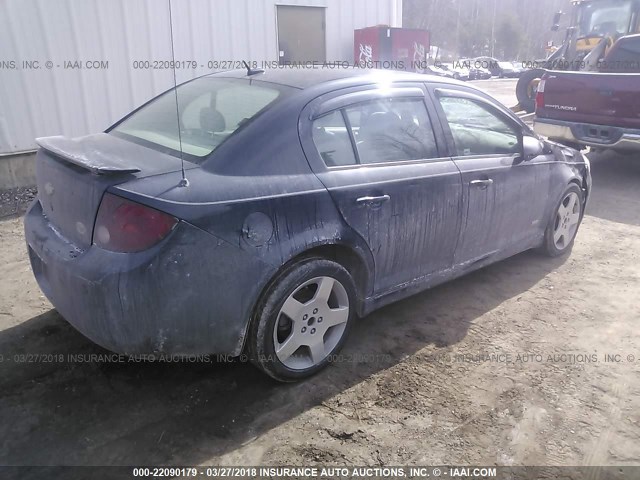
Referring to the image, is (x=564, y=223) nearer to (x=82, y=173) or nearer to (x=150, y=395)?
(x=150, y=395)

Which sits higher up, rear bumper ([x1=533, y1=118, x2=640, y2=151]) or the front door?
the front door

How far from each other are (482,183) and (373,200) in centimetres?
102

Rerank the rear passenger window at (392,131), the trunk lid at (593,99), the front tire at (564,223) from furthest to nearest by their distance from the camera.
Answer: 1. the trunk lid at (593,99)
2. the front tire at (564,223)
3. the rear passenger window at (392,131)

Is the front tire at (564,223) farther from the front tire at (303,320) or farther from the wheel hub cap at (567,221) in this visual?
the front tire at (303,320)

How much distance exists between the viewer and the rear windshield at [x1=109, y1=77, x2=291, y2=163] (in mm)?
2795

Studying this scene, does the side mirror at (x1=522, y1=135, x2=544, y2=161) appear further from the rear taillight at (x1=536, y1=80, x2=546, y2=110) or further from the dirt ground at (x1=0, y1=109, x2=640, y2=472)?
the rear taillight at (x1=536, y1=80, x2=546, y2=110)

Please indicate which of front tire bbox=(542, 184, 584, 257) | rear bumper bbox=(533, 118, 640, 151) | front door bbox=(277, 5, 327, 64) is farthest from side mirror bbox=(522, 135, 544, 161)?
front door bbox=(277, 5, 327, 64)

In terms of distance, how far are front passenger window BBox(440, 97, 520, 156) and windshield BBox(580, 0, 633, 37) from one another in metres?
10.6

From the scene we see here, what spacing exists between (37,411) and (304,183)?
177 cm

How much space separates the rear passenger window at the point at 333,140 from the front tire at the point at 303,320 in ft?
1.86

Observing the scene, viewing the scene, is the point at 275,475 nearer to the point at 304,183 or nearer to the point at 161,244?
the point at 161,244

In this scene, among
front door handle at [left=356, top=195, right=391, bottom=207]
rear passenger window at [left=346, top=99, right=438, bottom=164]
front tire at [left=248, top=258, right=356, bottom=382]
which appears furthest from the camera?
rear passenger window at [left=346, top=99, right=438, bottom=164]

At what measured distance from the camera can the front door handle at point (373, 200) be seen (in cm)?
287

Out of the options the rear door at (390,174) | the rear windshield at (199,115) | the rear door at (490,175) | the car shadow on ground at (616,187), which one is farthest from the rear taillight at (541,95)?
the rear windshield at (199,115)
